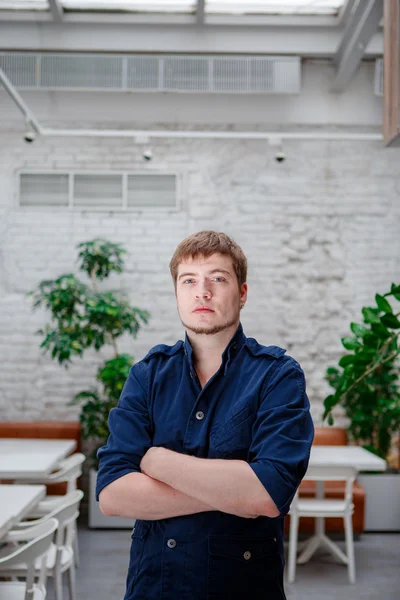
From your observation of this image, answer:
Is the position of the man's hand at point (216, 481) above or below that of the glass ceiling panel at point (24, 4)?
below

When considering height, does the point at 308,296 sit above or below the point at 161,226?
below

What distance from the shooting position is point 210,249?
1.40 m

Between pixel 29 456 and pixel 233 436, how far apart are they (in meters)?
3.73

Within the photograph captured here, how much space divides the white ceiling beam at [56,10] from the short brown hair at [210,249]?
192 inches

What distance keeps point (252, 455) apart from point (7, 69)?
18.0 ft

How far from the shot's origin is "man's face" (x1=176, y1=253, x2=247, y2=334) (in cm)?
136

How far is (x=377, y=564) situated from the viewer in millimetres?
4809

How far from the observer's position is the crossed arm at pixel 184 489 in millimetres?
1275

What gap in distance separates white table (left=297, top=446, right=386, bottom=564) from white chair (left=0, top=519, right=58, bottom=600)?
2155mm

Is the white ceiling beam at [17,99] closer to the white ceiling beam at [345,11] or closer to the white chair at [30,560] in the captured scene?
the white ceiling beam at [345,11]

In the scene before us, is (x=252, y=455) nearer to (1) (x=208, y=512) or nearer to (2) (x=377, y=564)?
(1) (x=208, y=512)

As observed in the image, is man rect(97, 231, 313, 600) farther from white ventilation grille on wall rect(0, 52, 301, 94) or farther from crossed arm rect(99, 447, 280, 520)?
white ventilation grille on wall rect(0, 52, 301, 94)

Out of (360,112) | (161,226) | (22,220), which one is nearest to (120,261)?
(161,226)

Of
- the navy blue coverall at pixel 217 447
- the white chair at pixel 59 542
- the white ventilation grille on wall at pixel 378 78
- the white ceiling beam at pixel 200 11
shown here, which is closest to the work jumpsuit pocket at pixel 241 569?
the navy blue coverall at pixel 217 447
